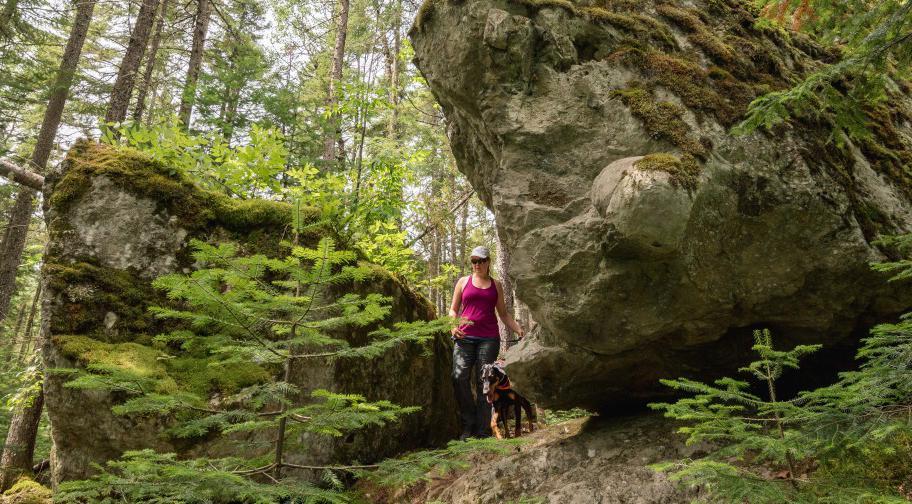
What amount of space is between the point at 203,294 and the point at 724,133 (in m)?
4.36

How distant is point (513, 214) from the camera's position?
15.6 ft

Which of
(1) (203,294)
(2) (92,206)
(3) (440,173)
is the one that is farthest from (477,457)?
(3) (440,173)

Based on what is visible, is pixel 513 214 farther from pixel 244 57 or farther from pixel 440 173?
pixel 440 173

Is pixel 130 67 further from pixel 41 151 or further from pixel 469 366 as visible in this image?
pixel 469 366

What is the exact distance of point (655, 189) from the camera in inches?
152

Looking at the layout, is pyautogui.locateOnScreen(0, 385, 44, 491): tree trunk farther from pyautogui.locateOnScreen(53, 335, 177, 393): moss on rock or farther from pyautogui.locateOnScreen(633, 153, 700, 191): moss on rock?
pyautogui.locateOnScreen(633, 153, 700, 191): moss on rock

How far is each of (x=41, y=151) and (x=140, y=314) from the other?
28.4 ft

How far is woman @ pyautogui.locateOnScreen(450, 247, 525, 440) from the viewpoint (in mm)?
5797

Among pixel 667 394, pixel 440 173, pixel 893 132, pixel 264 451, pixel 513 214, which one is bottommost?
pixel 264 451

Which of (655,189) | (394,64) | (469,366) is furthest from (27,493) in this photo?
(394,64)

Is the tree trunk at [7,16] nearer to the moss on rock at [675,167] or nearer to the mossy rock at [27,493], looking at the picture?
the mossy rock at [27,493]

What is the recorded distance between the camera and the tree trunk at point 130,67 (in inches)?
372

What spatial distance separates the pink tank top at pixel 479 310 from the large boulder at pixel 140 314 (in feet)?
2.99

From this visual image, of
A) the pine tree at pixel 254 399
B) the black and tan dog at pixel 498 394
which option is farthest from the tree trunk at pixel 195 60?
the pine tree at pixel 254 399
